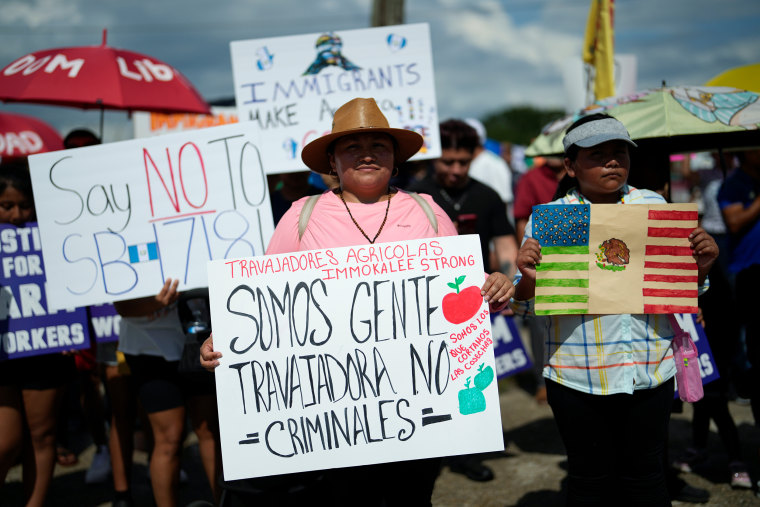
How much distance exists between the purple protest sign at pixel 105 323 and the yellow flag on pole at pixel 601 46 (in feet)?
11.6

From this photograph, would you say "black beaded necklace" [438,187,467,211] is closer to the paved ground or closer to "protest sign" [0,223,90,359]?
the paved ground

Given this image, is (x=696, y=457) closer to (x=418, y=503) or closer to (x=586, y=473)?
(x=586, y=473)

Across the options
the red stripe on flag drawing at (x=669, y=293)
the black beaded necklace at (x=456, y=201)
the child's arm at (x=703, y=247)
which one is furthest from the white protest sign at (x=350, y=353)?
the black beaded necklace at (x=456, y=201)

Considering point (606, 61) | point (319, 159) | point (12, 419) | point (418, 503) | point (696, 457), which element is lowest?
point (696, 457)

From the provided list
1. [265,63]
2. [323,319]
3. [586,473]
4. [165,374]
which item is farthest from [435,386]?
[265,63]

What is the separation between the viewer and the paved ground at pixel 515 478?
3846 millimetres

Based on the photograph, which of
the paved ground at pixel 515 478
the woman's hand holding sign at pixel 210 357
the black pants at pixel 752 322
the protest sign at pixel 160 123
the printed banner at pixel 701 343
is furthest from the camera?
the protest sign at pixel 160 123

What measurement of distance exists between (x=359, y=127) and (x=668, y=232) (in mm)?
1239

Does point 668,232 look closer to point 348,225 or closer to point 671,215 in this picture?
point 671,215

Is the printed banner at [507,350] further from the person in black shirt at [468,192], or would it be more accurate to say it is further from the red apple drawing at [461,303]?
the red apple drawing at [461,303]

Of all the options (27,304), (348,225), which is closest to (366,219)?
(348,225)

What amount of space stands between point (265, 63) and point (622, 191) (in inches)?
93.9

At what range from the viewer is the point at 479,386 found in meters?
2.37

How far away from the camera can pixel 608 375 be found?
8.23 ft
